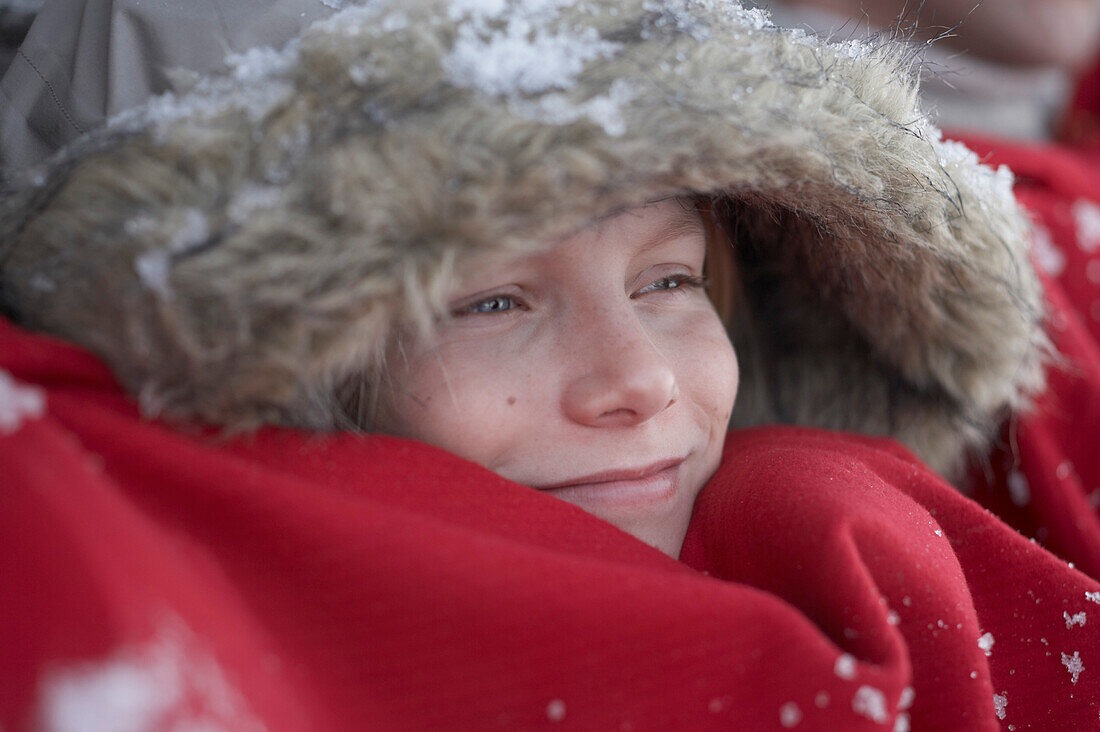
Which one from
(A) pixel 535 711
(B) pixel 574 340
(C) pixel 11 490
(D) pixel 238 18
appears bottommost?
(A) pixel 535 711

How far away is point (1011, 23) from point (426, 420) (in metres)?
1.54

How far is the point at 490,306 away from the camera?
79cm

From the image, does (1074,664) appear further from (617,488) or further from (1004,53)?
(1004,53)

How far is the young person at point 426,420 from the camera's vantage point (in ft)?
1.81

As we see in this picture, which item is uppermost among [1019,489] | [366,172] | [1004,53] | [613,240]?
[366,172]

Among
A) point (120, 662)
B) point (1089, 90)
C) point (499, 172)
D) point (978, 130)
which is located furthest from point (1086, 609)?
point (1089, 90)

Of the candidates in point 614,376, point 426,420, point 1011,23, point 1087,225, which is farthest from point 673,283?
point 1011,23

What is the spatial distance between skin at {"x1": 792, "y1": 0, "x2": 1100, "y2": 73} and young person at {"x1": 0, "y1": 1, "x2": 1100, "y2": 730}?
976 millimetres

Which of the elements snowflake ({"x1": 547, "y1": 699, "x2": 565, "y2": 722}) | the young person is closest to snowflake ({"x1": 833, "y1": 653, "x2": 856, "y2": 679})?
the young person

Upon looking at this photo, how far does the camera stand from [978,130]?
1637 millimetres

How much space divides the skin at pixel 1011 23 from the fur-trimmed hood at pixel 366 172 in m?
0.99

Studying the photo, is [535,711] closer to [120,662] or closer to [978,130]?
[120,662]

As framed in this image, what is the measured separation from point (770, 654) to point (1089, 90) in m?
1.94

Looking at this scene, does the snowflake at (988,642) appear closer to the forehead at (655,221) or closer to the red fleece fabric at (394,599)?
the red fleece fabric at (394,599)
